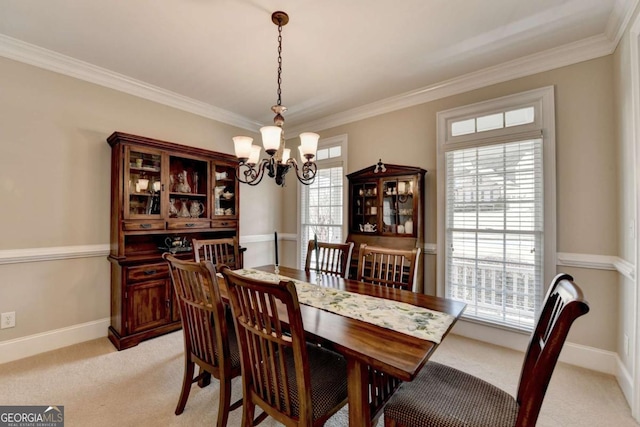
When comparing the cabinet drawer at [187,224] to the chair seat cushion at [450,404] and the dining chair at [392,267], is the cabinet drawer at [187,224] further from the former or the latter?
the chair seat cushion at [450,404]

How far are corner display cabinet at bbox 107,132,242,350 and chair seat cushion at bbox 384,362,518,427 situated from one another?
104 inches

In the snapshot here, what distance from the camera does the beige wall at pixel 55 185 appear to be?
250 cm

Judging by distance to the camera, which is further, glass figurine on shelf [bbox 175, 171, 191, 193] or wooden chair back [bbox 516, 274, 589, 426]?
glass figurine on shelf [bbox 175, 171, 191, 193]

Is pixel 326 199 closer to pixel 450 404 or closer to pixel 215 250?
pixel 215 250

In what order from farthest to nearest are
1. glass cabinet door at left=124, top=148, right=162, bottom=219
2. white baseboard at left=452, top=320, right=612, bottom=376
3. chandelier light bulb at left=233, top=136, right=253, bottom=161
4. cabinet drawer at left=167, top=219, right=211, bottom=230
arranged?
cabinet drawer at left=167, top=219, right=211, bottom=230
glass cabinet door at left=124, top=148, right=162, bottom=219
white baseboard at left=452, top=320, right=612, bottom=376
chandelier light bulb at left=233, top=136, right=253, bottom=161

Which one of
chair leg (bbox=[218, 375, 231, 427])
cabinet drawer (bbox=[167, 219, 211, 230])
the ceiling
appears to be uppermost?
the ceiling

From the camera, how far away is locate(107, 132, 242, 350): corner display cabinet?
109 inches

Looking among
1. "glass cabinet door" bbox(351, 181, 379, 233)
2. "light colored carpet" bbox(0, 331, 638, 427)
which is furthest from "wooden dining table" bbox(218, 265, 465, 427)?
"glass cabinet door" bbox(351, 181, 379, 233)

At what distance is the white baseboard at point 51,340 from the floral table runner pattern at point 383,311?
Answer: 8.13 feet

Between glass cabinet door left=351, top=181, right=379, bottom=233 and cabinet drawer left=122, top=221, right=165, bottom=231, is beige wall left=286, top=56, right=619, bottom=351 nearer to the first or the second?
glass cabinet door left=351, top=181, right=379, bottom=233

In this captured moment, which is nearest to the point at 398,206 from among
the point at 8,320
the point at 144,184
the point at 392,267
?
the point at 392,267

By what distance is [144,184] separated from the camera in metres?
3.03

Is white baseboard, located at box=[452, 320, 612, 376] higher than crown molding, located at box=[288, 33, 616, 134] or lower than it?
lower

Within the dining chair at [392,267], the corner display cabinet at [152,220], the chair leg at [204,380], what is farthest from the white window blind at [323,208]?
the chair leg at [204,380]
